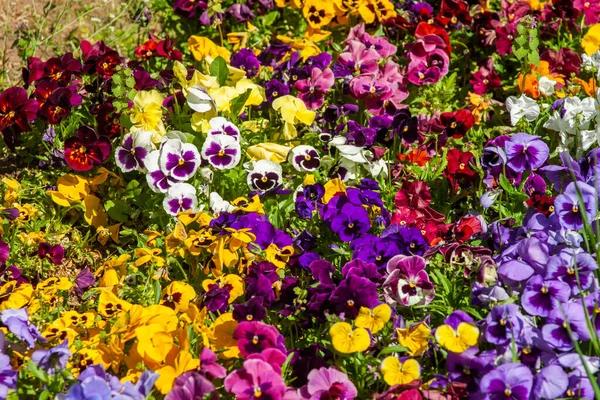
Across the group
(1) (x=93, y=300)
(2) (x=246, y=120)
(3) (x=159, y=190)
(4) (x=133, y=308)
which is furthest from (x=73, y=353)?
(2) (x=246, y=120)

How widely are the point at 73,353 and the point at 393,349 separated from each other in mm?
1144

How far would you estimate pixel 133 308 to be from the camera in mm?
2977

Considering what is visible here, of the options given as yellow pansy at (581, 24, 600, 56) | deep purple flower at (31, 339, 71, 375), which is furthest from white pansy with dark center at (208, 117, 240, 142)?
yellow pansy at (581, 24, 600, 56)

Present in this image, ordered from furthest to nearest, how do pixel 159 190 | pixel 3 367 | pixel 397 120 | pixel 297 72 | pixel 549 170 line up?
pixel 297 72 → pixel 397 120 → pixel 159 190 → pixel 549 170 → pixel 3 367

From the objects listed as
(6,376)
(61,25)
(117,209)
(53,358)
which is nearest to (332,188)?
(117,209)

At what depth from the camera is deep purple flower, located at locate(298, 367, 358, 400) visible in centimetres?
269

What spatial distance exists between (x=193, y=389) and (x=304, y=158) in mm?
1614

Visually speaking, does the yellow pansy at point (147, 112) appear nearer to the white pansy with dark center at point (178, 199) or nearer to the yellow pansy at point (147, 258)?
A: the white pansy with dark center at point (178, 199)

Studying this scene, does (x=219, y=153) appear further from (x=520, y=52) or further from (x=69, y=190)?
(x=520, y=52)

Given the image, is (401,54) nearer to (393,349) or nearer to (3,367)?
(393,349)

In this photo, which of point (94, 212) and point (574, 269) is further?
point (94, 212)

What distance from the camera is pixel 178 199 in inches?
145

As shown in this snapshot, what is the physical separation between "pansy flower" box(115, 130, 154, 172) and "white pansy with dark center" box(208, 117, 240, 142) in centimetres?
30

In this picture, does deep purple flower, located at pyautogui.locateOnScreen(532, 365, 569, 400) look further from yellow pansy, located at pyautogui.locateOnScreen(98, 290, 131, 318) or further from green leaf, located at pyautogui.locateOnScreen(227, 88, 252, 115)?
green leaf, located at pyautogui.locateOnScreen(227, 88, 252, 115)
